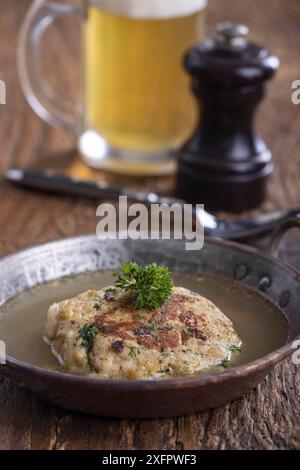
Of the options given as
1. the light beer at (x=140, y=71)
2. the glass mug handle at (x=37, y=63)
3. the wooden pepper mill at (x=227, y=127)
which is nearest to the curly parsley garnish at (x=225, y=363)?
the wooden pepper mill at (x=227, y=127)

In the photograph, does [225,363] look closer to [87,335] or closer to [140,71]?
[87,335]

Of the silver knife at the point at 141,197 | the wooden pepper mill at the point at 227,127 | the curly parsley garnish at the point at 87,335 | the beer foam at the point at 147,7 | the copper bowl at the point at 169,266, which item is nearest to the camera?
the copper bowl at the point at 169,266

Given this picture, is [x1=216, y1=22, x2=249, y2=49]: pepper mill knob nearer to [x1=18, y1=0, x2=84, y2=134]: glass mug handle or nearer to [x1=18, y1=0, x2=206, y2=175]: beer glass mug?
[x1=18, y1=0, x2=206, y2=175]: beer glass mug

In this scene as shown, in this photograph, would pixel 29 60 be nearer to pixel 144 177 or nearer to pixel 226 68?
pixel 144 177


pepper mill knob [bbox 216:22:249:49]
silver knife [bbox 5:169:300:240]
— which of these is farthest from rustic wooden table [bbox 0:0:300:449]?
pepper mill knob [bbox 216:22:249:49]

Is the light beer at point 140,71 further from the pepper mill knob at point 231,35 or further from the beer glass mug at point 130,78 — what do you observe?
the pepper mill knob at point 231,35

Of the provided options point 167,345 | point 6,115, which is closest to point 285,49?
point 6,115
